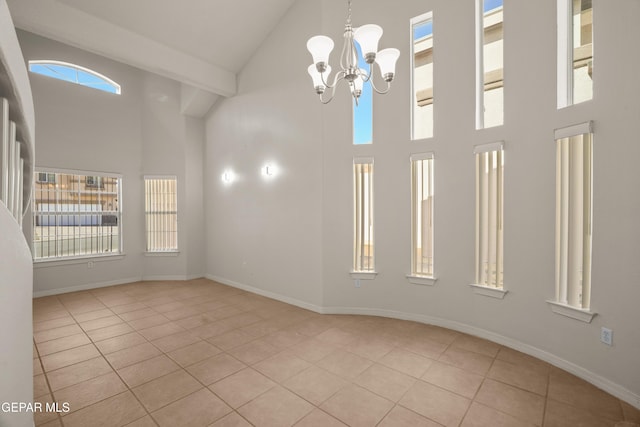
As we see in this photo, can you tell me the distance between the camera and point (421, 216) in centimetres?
390

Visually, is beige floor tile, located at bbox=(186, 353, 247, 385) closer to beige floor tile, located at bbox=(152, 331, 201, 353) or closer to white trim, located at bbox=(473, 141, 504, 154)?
beige floor tile, located at bbox=(152, 331, 201, 353)

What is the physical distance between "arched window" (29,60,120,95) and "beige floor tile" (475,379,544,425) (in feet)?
25.6

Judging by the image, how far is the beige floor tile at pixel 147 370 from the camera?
8.86 feet

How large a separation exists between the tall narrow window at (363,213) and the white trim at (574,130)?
2.06 m

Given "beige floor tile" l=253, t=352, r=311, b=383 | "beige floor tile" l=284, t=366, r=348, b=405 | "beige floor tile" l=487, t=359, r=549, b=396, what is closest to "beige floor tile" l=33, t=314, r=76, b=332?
"beige floor tile" l=253, t=352, r=311, b=383

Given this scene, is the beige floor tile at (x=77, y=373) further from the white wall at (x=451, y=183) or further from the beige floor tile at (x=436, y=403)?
the beige floor tile at (x=436, y=403)

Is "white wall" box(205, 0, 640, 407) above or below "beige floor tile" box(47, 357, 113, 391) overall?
A: above

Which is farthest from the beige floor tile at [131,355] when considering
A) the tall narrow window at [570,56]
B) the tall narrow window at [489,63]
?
the tall narrow window at [570,56]

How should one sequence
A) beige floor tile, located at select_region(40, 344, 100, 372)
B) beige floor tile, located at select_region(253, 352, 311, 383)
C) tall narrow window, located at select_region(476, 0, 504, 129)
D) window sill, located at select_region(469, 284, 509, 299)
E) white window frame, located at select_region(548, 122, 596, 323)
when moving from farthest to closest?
tall narrow window, located at select_region(476, 0, 504, 129)
window sill, located at select_region(469, 284, 509, 299)
beige floor tile, located at select_region(40, 344, 100, 372)
beige floor tile, located at select_region(253, 352, 311, 383)
white window frame, located at select_region(548, 122, 596, 323)

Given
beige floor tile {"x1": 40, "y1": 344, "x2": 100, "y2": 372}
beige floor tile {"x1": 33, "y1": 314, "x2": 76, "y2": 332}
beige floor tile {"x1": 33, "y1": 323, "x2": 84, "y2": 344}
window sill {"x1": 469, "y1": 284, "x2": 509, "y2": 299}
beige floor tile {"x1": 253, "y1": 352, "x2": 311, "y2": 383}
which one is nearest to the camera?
beige floor tile {"x1": 253, "y1": 352, "x2": 311, "y2": 383}

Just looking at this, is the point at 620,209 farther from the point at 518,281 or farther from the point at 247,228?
the point at 247,228

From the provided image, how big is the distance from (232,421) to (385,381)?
52.0 inches

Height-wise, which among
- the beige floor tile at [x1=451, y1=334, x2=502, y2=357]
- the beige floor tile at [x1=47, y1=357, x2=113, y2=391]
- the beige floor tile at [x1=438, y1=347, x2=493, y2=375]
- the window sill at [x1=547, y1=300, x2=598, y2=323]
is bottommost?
the beige floor tile at [x1=47, y1=357, x2=113, y2=391]

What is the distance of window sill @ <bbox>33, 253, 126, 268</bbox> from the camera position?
17.4 ft
